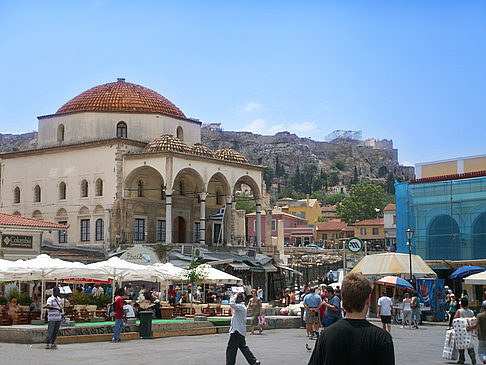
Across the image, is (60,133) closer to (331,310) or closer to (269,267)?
(269,267)

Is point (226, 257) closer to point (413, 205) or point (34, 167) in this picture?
point (413, 205)

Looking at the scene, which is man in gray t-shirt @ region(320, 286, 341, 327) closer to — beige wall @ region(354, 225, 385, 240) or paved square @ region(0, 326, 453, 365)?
paved square @ region(0, 326, 453, 365)

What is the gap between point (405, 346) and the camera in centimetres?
1767

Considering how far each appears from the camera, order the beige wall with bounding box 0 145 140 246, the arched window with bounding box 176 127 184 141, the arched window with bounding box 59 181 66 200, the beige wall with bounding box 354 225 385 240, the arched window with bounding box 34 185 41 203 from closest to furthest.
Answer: the beige wall with bounding box 0 145 140 246 → the arched window with bounding box 59 181 66 200 → the arched window with bounding box 34 185 41 203 → the arched window with bounding box 176 127 184 141 → the beige wall with bounding box 354 225 385 240

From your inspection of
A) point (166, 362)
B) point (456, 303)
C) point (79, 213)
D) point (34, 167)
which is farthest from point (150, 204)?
point (166, 362)

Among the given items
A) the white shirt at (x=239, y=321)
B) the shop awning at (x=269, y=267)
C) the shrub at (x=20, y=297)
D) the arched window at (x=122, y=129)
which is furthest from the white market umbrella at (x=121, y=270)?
the arched window at (x=122, y=129)

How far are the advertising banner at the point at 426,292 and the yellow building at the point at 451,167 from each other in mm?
15282

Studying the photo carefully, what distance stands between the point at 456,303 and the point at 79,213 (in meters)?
29.7

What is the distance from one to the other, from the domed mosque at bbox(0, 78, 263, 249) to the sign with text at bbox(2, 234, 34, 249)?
32.1ft

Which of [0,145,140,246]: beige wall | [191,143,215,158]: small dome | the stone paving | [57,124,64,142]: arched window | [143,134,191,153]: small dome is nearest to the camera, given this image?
the stone paving

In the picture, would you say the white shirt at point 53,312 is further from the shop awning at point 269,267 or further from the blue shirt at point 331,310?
the shop awning at point 269,267

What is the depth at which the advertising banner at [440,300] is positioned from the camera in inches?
1123

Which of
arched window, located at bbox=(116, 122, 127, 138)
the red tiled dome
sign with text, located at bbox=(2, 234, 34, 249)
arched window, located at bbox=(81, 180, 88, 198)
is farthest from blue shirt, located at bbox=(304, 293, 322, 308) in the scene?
the red tiled dome

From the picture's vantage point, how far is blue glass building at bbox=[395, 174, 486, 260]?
126ft
